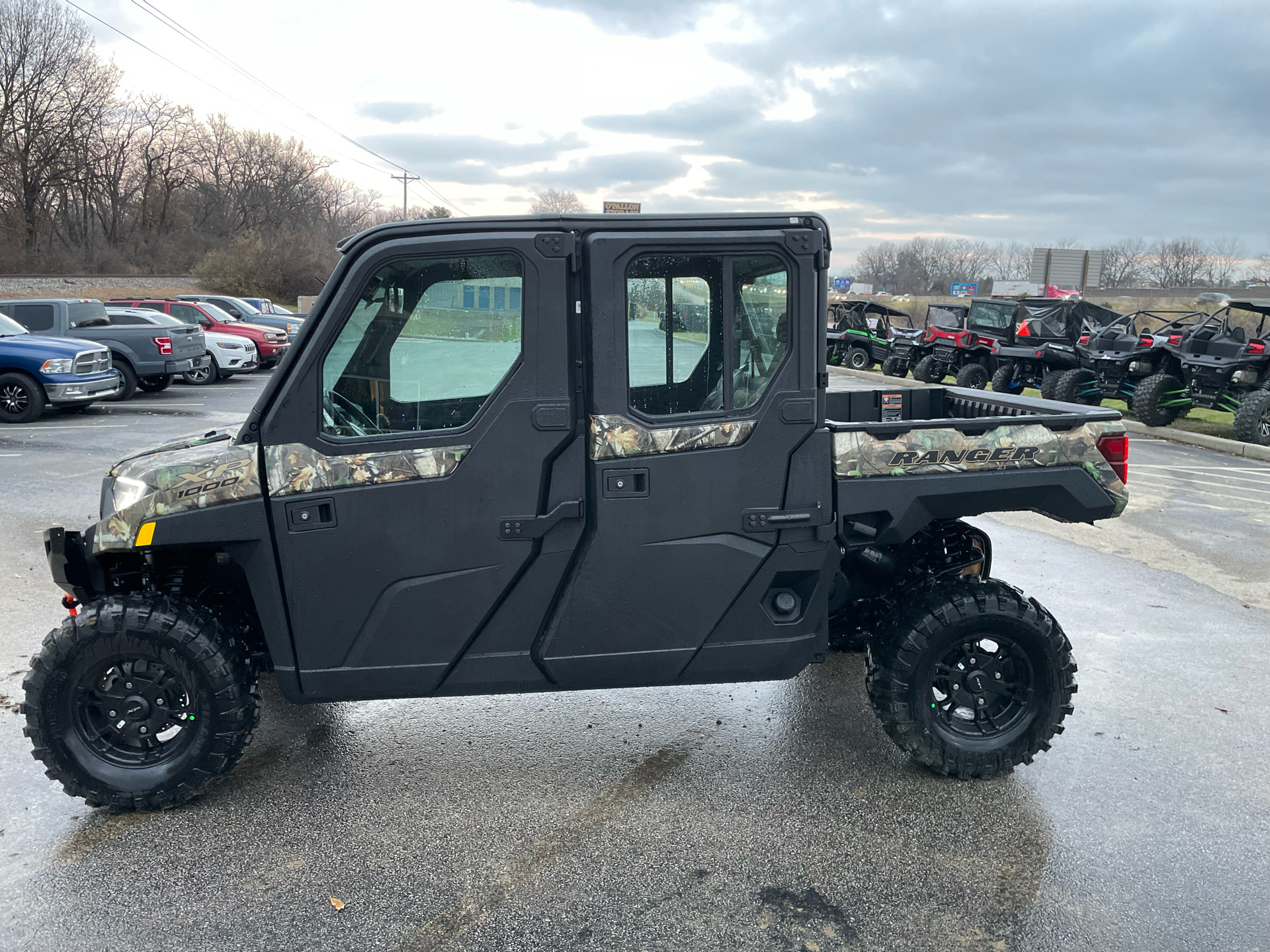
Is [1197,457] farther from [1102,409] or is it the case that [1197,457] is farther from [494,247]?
[494,247]

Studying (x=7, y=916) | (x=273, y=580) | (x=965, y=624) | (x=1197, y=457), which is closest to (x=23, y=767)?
(x=7, y=916)

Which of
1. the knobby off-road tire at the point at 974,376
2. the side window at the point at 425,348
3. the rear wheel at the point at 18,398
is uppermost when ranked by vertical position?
the side window at the point at 425,348

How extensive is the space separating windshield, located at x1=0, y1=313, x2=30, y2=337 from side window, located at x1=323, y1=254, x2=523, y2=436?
14.5 meters

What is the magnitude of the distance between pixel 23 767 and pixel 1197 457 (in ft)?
43.8

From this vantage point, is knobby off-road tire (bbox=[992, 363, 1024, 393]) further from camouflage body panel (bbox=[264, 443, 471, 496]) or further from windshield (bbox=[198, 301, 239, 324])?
windshield (bbox=[198, 301, 239, 324])

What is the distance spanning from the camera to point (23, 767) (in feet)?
12.8

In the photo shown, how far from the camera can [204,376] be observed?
19875mm

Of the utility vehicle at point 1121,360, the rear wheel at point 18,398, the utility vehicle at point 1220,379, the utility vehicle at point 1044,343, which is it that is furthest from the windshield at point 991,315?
the rear wheel at point 18,398

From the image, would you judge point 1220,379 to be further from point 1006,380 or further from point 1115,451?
point 1115,451

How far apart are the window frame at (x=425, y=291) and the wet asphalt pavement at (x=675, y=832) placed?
4.79ft

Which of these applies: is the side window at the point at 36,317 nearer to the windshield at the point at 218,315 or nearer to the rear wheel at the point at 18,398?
the rear wheel at the point at 18,398

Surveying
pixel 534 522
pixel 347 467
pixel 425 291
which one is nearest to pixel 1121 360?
pixel 534 522

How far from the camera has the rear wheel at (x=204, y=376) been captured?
19.6 metres

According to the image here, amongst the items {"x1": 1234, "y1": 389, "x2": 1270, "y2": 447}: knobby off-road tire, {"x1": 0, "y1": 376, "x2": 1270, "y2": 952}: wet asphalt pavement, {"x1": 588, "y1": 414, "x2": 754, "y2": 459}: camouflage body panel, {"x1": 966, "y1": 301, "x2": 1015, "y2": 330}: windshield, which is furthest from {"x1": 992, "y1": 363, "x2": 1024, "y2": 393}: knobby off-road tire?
{"x1": 588, "y1": 414, "x2": 754, "y2": 459}: camouflage body panel
